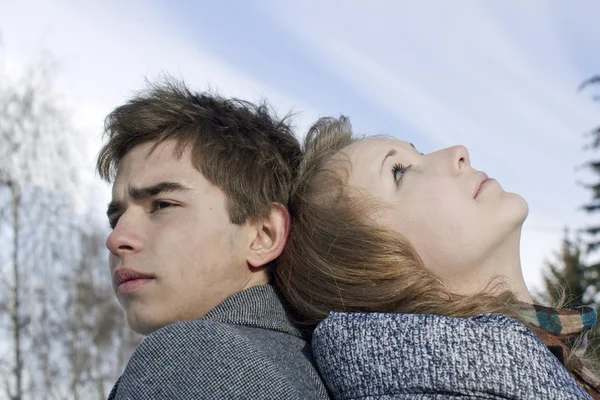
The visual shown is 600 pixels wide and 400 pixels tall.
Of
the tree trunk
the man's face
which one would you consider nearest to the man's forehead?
the man's face

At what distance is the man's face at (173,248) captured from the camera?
7.65 feet

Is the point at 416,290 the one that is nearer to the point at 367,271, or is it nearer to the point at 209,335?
the point at 367,271

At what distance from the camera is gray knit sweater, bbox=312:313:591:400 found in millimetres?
1732

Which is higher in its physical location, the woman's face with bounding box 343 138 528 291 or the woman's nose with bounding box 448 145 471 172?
the woman's nose with bounding box 448 145 471 172

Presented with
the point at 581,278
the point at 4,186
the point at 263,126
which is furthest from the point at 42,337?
the point at 581,278

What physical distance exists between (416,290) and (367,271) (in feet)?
0.62

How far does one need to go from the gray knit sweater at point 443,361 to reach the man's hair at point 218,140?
738mm

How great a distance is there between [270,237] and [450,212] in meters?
0.69

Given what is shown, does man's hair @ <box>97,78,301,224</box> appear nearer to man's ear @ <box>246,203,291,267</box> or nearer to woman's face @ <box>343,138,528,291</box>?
man's ear @ <box>246,203,291,267</box>

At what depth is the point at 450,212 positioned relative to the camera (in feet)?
7.52

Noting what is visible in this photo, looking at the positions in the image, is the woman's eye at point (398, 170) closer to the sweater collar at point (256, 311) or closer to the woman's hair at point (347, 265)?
the woman's hair at point (347, 265)

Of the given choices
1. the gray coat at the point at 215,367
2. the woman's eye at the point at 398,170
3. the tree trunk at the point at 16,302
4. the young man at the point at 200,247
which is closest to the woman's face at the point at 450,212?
the woman's eye at the point at 398,170

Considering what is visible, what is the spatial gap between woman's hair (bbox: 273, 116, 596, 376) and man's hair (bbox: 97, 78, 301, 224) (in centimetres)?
14

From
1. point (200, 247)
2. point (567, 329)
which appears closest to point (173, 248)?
point (200, 247)
